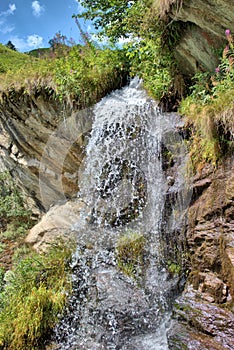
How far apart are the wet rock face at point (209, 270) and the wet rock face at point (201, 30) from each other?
155 cm

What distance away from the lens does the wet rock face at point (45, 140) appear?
15.7 feet

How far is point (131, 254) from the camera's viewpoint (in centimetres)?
390

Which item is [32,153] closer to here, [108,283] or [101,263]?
[101,263]

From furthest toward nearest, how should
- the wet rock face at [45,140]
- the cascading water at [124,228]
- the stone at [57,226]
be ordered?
1. the wet rock face at [45,140]
2. the stone at [57,226]
3. the cascading water at [124,228]

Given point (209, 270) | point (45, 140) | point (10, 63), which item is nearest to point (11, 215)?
point (45, 140)

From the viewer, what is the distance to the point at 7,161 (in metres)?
6.17

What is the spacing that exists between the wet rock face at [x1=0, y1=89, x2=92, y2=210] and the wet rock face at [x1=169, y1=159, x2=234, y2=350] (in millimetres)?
2228

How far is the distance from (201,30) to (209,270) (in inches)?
111

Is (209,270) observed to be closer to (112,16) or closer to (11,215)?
(11,215)

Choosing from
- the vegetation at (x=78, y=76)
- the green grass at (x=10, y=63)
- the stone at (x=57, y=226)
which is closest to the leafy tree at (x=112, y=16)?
the vegetation at (x=78, y=76)

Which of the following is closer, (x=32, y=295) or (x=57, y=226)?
(x=32, y=295)

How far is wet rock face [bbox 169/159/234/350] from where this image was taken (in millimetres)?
2668

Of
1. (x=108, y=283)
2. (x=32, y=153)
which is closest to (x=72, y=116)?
(x=32, y=153)

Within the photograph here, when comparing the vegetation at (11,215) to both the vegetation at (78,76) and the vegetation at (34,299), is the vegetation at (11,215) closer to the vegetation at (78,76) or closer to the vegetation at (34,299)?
the vegetation at (34,299)
